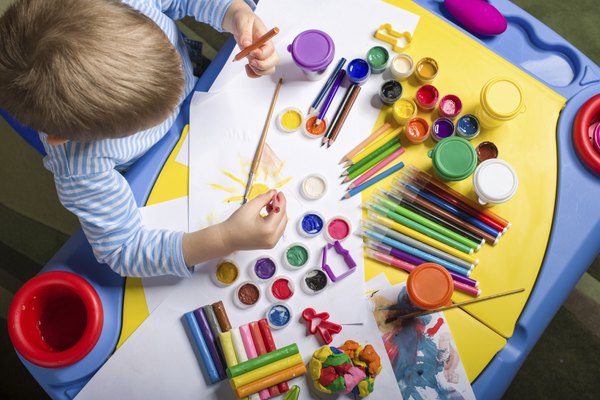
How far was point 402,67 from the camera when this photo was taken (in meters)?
0.85

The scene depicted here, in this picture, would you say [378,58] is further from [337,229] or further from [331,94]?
[337,229]

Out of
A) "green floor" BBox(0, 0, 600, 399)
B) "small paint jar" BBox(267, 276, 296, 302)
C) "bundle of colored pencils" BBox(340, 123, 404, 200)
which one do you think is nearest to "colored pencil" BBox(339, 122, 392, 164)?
"bundle of colored pencils" BBox(340, 123, 404, 200)

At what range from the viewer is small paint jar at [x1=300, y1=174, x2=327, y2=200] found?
82 cm

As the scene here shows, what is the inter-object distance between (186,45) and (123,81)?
1.37ft

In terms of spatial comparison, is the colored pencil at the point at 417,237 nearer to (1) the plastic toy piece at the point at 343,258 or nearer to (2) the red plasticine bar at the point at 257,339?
(1) the plastic toy piece at the point at 343,258

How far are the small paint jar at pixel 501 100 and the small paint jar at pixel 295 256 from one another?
35 cm

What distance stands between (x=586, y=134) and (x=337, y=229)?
1.38ft

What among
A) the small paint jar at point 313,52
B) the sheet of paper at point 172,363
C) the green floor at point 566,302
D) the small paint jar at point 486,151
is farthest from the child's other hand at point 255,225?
the green floor at point 566,302

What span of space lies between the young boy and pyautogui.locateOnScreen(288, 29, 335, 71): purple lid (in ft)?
0.14

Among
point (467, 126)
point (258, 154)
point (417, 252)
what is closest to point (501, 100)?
point (467, 126)

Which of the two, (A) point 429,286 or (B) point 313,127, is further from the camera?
(B) point 313,127

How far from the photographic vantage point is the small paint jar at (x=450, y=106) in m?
0.83

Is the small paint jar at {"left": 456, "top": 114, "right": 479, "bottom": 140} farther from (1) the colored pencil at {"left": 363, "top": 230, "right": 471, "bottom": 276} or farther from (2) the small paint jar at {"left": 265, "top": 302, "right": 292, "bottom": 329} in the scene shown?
(2) the small paint jar at {"left": 265, "top": 302, "right": 292, "bottom": 329}

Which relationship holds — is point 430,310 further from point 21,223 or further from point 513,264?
point 21,223
